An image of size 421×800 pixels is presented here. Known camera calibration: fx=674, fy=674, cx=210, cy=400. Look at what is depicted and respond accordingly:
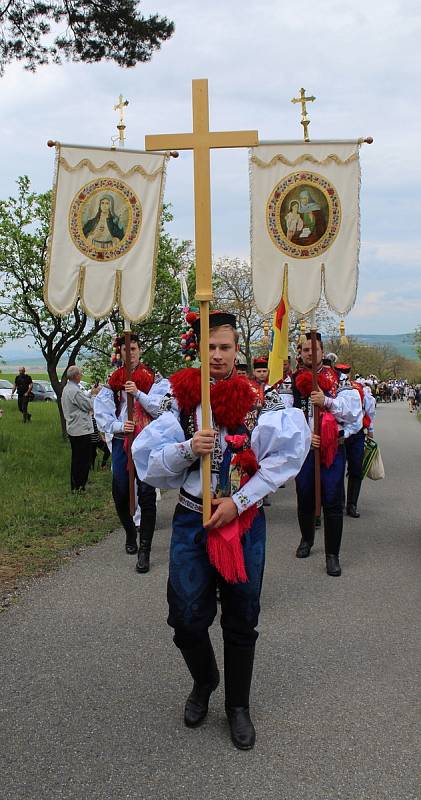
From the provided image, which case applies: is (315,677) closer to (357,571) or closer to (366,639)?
(366,639)

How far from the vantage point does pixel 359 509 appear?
→ 877 centimetres

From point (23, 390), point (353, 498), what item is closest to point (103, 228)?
point (353, 498)

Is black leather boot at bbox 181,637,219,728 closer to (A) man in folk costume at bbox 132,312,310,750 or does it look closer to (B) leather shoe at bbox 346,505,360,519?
(A) man in folk costume at bbox 132,312,310,750

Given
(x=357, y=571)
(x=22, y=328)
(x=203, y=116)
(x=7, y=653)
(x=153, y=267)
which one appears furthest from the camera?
(x=22, y=328)

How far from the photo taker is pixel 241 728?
303 cm

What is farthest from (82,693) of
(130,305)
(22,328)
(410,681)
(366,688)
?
(22,328)

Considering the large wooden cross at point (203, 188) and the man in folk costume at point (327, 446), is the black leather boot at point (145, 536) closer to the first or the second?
the man in folk costume at point (327, 446)

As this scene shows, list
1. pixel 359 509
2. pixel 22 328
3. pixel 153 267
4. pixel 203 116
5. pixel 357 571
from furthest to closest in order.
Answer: pixel 22 328 < pixel 359 509 < pixel 153 267 < pixel 357 571 < pixel 203 116

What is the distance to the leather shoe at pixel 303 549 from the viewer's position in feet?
20.3

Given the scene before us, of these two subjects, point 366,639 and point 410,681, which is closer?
point 410,681

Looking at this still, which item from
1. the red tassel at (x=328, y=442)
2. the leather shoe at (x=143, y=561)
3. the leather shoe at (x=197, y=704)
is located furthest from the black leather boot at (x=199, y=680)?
the red tassel at (x=328, y=442)

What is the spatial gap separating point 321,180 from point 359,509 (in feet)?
14.2

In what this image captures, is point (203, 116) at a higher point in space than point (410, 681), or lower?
higher

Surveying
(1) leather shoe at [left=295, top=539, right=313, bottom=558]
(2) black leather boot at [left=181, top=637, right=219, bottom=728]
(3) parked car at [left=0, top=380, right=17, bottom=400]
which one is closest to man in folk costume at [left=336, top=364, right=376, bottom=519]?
(1) leather shoe at [left=295, top=539, right=313, bottom=558]
